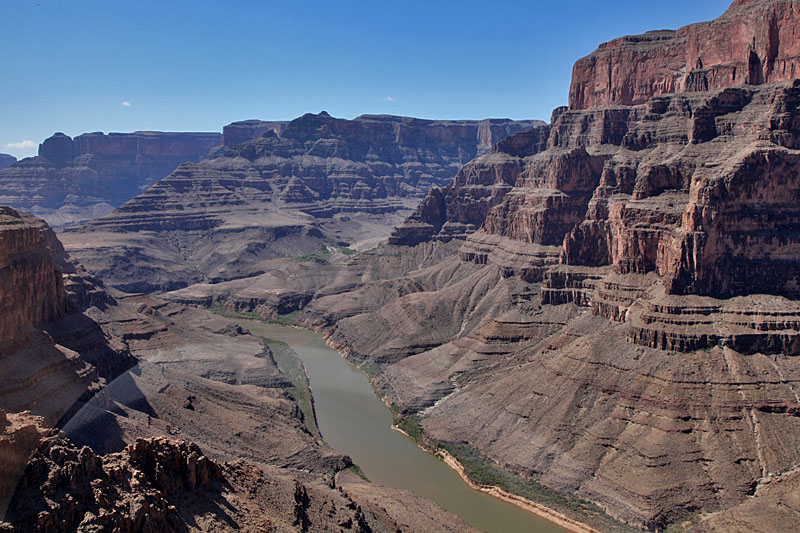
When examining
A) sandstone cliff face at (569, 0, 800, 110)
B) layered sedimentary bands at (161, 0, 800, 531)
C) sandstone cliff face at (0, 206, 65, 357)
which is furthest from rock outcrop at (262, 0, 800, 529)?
sandstone cliff face at (0, 206, 65, 357)

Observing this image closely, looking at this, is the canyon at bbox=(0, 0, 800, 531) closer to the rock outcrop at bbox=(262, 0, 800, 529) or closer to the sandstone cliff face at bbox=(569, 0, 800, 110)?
the rock outcrop at bbox=(262, 0, 800, 529)

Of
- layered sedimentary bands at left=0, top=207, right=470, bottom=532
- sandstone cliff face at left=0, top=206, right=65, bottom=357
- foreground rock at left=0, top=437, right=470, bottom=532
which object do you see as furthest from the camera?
sandstone cliff face at left=0, top=206, right=65, bottom=357

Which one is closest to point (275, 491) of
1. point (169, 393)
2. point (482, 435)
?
point (169, 393)

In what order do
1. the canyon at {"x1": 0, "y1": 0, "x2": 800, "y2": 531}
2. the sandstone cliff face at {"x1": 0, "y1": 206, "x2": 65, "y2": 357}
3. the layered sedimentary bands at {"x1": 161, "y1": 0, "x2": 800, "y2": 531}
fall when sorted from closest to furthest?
the canyon at {"x1": 0, "y1": 0, "x2": 800, "y2": 531} → the sandstone cliff face at {"x1": 0, "y1": 206, "x2": 65, "y2": 357} → the layered sedimentary bands at {"x1": 161, "y1": 0, "x2": 800, "y2": 531}

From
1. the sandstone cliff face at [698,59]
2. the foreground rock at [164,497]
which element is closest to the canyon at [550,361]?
the foreground rock at [164,497]

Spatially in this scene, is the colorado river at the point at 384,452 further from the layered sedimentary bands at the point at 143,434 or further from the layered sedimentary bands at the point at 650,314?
the layered sedimentary bands at the point at 143,434
